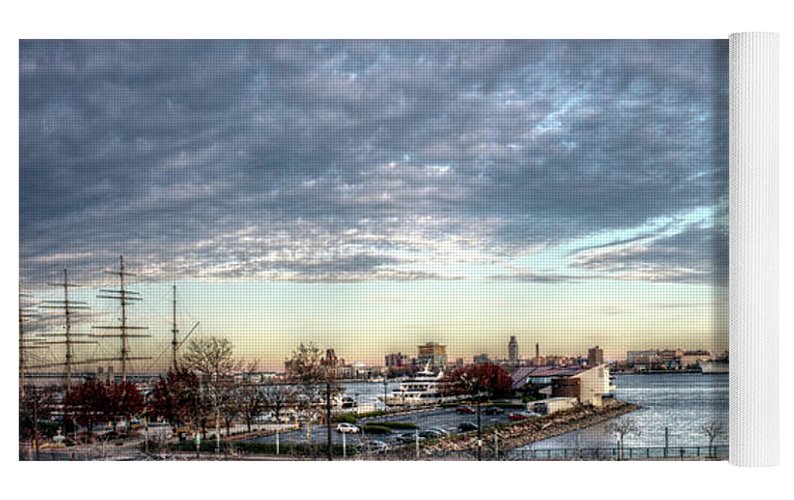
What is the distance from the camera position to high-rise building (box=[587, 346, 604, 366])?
8.46 metres

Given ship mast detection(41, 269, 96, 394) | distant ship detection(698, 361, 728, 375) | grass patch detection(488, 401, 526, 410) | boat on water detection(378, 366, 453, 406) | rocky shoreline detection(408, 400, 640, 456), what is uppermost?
ship mast detection(41, 269, 96, 394)

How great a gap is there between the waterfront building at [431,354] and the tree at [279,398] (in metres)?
1.18

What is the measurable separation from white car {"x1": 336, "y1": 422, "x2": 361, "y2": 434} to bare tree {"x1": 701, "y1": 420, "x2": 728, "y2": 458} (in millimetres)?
3030

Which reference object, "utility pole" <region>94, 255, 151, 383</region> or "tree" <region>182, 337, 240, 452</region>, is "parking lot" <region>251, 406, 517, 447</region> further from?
"utility pole" <region>94, 255, 151, 383</region>

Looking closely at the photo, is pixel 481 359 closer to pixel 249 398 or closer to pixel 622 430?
pixel 622 430

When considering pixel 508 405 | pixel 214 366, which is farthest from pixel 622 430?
pixel 214 366

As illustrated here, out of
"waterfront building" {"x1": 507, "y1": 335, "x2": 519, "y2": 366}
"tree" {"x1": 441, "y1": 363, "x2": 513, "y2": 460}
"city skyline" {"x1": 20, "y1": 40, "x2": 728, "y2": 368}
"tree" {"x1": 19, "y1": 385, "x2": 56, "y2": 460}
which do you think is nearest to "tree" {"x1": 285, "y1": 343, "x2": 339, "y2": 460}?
"city skyline" {"x1": 20, "y1": 40, "x2": 728, "y2": 368}

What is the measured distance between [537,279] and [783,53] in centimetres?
273

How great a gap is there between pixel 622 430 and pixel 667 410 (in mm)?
428

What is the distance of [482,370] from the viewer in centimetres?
849

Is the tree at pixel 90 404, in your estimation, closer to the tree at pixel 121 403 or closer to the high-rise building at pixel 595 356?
the tree at pixel 121 403

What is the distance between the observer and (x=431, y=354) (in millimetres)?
8430
